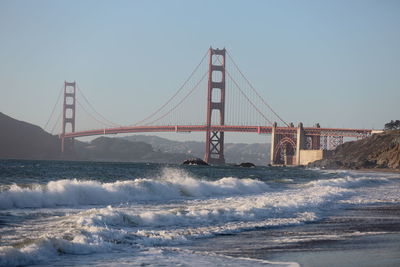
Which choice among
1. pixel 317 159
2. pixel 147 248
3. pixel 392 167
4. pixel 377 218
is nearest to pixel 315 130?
pixel 317 159

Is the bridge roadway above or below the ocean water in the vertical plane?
above

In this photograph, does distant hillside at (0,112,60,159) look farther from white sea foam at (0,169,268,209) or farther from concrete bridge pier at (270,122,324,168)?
white sea foam at (0,169,268,209)

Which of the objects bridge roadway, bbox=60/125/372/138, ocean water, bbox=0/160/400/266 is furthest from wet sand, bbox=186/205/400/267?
bridge roadway, bbox=60/125/372/138

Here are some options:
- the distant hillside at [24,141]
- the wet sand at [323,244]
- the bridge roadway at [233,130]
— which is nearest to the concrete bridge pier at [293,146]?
the bridge roadway at [233,130]

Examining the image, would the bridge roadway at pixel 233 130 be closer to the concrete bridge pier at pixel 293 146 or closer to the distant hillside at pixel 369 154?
the concrete bridge pier at pixel 293 146

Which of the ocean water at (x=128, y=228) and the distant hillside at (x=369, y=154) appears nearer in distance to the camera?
the ocean water at (x=128, y=228)

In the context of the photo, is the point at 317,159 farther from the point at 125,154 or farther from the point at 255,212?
the point at 255,212

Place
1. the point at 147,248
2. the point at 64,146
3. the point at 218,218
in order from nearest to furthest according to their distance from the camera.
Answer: the point at 147,248 < the point at 218,218 < the point at 64,146
